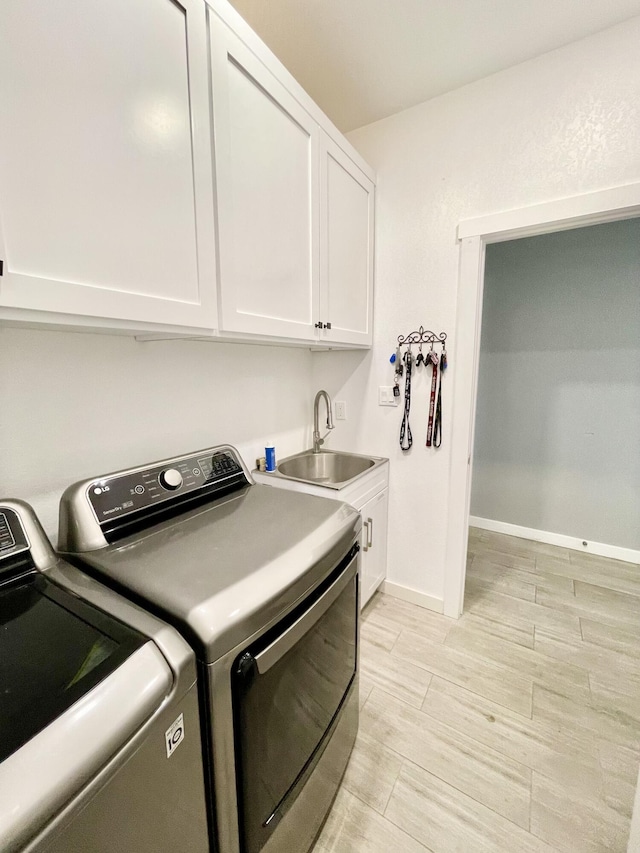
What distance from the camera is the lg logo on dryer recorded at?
577 millimetres

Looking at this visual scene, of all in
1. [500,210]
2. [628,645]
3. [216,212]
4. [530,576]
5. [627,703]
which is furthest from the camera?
[530,576]

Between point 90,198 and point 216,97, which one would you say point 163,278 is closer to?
point 90,198

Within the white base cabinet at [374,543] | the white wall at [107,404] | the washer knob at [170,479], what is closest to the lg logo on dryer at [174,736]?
the washer knob at [170,479]

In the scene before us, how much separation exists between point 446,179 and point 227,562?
2.07 metres

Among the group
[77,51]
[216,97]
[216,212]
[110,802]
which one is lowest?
[110,802]

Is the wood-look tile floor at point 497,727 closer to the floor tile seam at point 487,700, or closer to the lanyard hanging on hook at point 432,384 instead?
the floor tile seam at point 487,700

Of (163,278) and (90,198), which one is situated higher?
(90,198)

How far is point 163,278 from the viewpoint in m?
0.97

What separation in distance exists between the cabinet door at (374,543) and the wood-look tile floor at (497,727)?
0.19 meters

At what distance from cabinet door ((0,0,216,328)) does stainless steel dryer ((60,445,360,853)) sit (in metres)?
0.52

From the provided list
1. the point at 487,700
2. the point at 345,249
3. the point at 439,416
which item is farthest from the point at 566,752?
the point at 345,249

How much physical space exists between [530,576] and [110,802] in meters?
2.72

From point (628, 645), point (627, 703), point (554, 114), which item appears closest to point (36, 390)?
point (554, 114)

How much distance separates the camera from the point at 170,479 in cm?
114
